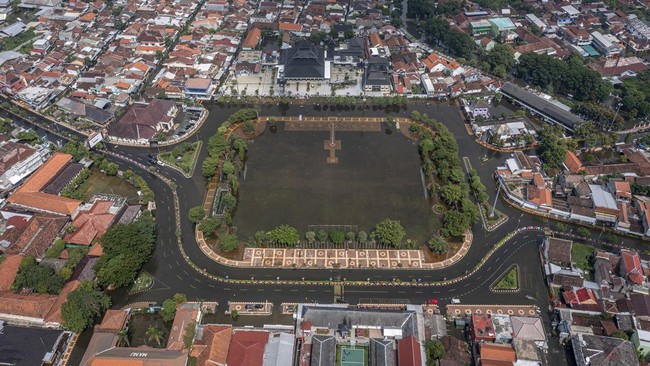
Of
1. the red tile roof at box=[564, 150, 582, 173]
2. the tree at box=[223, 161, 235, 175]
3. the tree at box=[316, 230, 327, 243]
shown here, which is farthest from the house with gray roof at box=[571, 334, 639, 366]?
the tree at box=[223, 161, 235, 175]

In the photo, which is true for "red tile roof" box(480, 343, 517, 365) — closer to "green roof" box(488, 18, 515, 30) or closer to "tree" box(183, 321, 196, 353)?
"tree" box(183, 321, 196, 353)

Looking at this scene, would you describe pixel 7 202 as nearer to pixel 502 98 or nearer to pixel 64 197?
pixel 64 197

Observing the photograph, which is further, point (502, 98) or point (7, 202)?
point (502, 98)

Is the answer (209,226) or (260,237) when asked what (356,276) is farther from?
(209,226)

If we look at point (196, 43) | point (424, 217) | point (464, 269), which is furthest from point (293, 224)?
point (196, 43)

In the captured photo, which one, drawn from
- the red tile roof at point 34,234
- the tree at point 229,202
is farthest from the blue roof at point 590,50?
the red tile roof at point 34,234

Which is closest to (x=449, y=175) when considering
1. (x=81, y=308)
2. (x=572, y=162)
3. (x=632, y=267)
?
(x=572, y=162)

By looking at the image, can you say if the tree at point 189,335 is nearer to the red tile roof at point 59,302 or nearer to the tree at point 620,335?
the red tile roof at point 59,302
